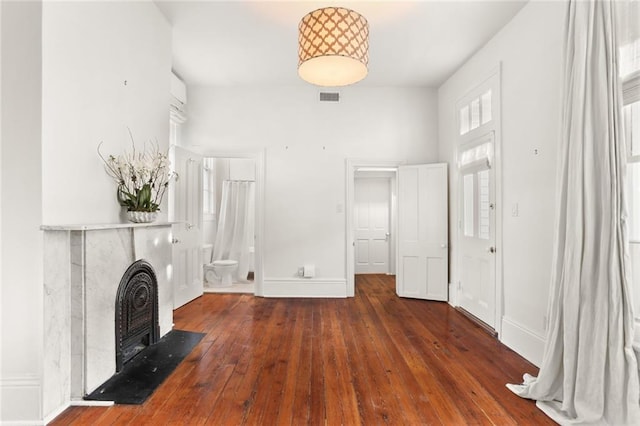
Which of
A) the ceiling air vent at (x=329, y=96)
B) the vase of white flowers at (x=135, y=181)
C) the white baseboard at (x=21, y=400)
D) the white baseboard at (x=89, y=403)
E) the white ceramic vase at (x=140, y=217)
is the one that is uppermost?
the ceiling air vent at (x=329, y=96)

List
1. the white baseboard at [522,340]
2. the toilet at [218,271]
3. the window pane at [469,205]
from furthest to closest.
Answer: the toilet at [218,271] < the window pane at [469,205] < the white baseboard at [522,340]

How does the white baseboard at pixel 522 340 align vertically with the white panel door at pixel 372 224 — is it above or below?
below

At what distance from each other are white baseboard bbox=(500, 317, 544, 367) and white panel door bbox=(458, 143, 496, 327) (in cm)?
31

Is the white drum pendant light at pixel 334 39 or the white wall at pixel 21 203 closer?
the white wall at pixel 21 203

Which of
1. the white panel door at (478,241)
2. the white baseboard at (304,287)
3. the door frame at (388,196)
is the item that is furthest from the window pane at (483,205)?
Answer: the door frame at (388,196)

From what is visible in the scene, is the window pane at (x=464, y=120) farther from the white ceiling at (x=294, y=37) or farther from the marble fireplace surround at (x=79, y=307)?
the marble fireplace surround at (x=79, y=307)

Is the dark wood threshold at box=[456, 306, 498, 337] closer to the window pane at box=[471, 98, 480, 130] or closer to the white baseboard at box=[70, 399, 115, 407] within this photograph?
the window pane at box=[471, 98, 480, 130]

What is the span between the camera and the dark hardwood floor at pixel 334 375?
207 cm

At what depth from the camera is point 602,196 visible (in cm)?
204

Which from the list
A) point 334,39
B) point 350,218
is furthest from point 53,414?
point 350,218

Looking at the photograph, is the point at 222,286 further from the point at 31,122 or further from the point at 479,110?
the point at 479,110

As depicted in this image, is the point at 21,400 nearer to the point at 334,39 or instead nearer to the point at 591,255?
the point at 334,39

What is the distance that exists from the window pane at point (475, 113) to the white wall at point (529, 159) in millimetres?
464

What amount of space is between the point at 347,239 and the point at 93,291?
3.50m
